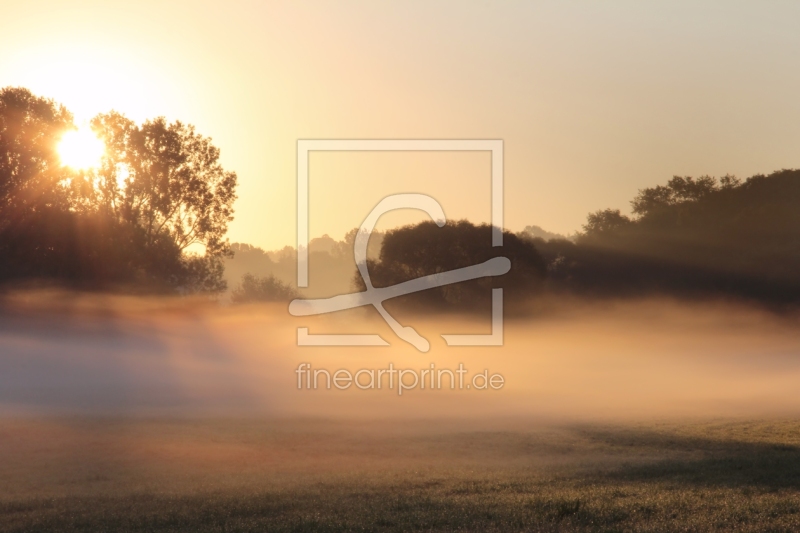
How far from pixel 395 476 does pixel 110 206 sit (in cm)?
4014

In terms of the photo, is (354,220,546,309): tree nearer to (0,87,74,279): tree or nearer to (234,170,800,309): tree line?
(234,170,800,309): tree line

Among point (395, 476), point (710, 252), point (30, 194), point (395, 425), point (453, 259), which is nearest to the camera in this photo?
point (395, 476)

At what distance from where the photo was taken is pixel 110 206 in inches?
2298

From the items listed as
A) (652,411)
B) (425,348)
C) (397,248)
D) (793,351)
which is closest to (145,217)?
(397,248)

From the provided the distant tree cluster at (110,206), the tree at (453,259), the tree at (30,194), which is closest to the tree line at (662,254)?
the tree at (453,259)

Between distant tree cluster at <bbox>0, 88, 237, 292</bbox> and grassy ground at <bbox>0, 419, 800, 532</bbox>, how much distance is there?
888 inches

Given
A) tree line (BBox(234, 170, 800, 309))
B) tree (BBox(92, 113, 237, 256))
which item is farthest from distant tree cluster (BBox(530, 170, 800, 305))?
tree (BBox(92, 113, 237, 256))

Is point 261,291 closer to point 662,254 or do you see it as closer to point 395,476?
point 662,254

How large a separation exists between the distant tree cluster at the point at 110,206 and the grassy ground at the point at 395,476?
22.6 meters

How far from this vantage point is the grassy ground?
1828 centimetres

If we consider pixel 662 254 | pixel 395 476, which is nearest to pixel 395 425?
A: pixel 395 476

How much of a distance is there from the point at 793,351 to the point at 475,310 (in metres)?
23.8

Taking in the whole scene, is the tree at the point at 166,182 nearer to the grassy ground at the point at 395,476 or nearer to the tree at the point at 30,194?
the tree at the point at 30,194

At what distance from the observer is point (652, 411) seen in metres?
41.6
